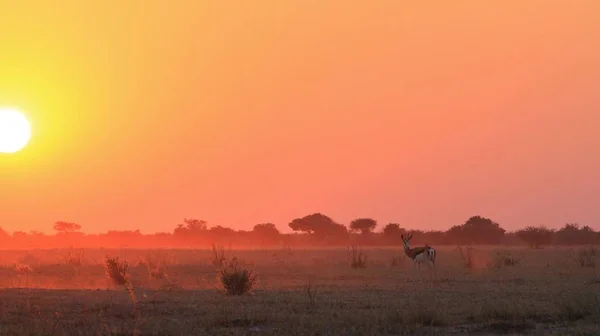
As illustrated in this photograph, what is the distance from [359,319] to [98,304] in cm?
723

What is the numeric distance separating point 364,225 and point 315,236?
7.81m

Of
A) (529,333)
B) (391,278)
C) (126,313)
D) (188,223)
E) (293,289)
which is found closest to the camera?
(529,333)

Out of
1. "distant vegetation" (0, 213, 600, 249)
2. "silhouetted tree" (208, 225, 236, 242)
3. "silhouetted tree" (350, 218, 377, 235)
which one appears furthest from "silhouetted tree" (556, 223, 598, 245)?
"silhouetted tree" (208, 225, 236, 242)

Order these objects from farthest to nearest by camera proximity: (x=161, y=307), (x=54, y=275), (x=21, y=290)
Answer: (x=54, y=275) → (x=21, y=290) → (x=161, y=307)

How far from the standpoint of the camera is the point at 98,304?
19.9 meters

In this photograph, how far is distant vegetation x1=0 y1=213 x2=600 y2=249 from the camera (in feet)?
298

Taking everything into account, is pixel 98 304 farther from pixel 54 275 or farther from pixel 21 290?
pixel 54 275

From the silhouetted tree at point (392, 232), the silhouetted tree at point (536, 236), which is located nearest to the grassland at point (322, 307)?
the silhouetted tree at point (536, 236)

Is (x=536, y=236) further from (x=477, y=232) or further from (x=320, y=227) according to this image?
(x=320, y=227)

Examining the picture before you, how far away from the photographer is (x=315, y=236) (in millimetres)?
111375

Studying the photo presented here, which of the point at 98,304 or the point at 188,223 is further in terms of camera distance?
the point at 188,223

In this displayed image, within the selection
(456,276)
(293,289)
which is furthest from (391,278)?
(293,289)

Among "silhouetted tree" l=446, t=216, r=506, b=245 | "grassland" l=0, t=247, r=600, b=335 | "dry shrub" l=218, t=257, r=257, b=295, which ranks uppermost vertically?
"silhouetted tree" l=446, t=216, r=506, b=245

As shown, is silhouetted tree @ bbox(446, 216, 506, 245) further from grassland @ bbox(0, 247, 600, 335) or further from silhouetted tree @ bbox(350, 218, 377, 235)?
grassland @ bbox(0, 247, 600, 335)
